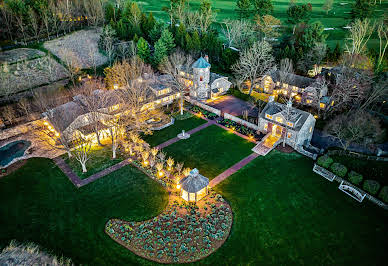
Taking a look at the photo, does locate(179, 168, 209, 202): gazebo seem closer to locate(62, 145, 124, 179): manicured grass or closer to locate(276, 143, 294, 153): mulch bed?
locate(62, 145, 124, 179): manicured grass

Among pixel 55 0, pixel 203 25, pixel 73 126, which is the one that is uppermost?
pixel 55 0

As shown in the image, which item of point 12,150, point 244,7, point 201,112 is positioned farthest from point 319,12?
point 12,150

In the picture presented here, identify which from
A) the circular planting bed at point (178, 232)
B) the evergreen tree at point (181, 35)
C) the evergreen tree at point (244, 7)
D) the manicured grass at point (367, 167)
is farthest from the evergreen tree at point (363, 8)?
the circular planting bed at point (178, 232)

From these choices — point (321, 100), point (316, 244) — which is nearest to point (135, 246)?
point (316, 244)

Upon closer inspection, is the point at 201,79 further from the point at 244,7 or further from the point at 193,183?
the point at 244,7

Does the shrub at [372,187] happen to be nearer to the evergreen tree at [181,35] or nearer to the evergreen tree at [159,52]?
the evergreen tree at [159,52]

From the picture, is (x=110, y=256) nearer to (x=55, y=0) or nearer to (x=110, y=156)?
(x=110, y=156)
